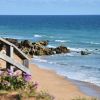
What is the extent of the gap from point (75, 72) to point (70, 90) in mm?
7056

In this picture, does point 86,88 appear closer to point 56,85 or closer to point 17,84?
point 56,85

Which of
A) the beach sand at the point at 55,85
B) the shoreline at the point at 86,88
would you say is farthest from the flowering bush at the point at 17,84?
the shoreline at the point at 86,88

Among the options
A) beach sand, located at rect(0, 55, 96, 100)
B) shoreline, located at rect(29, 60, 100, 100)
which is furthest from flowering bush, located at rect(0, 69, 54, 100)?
shoreline, located at rect(29, 60, 100, 100)

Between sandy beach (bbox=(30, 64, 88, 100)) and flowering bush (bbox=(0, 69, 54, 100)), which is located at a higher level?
flowering bush (bbox=(0, 69, 54, 100))

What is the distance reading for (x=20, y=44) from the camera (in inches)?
1725

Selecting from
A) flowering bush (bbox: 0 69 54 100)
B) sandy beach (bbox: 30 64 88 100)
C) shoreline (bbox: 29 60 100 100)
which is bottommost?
shoreline (bbox: 29 60 100 100)

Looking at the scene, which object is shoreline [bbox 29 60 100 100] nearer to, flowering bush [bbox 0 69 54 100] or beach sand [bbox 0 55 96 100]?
beach sand [bbox 0 55 96 100]

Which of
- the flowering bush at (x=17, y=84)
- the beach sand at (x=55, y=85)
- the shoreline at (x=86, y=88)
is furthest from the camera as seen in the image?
the shoreline at (x=86, y=88)

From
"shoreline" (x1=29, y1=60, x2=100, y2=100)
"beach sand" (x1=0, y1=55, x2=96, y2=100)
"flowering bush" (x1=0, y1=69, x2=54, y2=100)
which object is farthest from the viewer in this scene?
"shoreline" (x1=29, y1=60, x2=100, y2=100)

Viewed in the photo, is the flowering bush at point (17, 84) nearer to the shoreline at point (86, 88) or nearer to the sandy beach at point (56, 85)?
the sandy beach at point (56, 85)

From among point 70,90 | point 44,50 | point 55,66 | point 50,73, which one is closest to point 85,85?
point 70,90

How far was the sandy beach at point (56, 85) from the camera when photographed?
61.8ft

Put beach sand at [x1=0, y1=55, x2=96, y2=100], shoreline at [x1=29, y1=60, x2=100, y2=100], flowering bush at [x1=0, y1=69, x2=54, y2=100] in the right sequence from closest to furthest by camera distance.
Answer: flowering bush at [x1=0, y1=69, x2=54, y2=100]
beach sand at [x1=0, y1=55, x2=96, y2=100]
shoreline at [x1=29, y1=60, x2=100, y2=100]

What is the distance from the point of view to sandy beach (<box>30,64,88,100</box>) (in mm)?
18841
